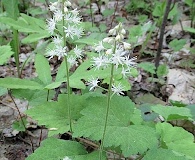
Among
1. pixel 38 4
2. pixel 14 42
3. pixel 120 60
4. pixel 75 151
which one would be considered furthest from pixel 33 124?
pixel 38 4

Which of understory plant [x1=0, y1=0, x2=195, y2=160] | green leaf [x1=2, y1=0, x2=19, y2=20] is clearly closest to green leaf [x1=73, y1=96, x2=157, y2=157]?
understory plant [x1=0, y1=0, x2=195, y2=160]

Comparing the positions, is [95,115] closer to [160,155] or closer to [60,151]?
[60,151]

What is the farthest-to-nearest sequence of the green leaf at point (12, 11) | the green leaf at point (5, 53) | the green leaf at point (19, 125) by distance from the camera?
the green leaf at point (12, 11)
the green leaf at point (19, 125)
the green leaf at point (5, 53)

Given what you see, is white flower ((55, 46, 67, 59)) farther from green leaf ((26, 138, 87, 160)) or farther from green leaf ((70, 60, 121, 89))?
green leaf ((26, 138, 87, 160))

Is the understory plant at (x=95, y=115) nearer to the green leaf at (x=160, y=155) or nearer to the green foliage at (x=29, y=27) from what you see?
the green leaf at (x=160, y=155)

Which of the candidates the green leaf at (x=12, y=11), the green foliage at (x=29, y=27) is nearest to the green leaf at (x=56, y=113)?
the green foliage at (x=29, y=27)

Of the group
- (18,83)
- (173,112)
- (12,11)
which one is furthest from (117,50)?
(12,11)
